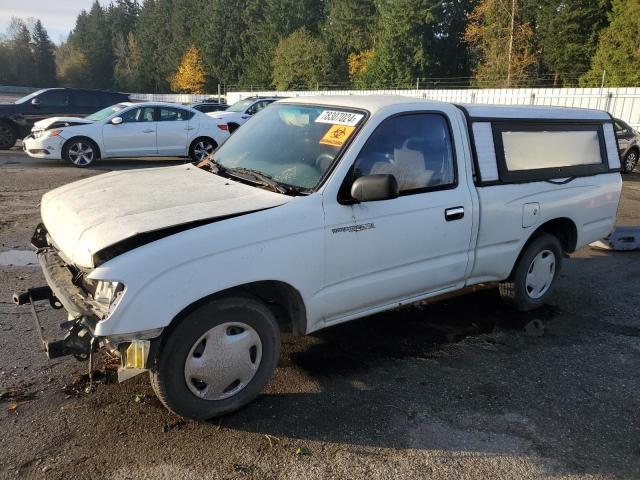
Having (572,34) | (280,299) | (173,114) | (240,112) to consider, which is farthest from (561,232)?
(572,34)

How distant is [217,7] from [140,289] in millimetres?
86448

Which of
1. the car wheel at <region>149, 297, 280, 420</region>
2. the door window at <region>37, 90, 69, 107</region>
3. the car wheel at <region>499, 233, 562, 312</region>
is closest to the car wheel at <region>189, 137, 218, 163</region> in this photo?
the door window at <region>37, 90, 69, 107</region>

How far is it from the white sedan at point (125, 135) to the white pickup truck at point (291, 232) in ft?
29.1

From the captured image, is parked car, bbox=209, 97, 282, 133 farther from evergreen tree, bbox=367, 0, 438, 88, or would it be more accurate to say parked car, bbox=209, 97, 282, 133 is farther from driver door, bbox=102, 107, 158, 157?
evergreen tree, bbox=367, 0, 438, 88

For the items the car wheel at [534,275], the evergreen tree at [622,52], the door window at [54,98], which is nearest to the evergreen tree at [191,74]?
the evergreen tree at [622,52]

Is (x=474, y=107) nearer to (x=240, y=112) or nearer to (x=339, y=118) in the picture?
(x=339, y=118)

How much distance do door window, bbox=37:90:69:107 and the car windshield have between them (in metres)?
13.9

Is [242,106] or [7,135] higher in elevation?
[242,106]

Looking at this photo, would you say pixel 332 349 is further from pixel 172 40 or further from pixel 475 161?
pixel 172 40

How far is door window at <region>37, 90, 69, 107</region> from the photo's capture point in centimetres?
1583

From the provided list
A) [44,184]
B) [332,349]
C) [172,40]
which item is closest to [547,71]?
[44,184]

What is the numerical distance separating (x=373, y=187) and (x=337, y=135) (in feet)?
1.78

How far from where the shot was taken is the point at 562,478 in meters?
2.89

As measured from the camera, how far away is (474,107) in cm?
446
